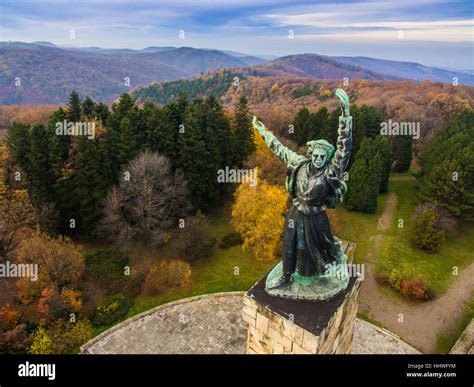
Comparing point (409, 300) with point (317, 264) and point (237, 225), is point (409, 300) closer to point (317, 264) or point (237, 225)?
point (237, 225)

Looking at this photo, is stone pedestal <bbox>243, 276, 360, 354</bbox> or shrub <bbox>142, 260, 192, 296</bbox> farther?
shrub <bbox>142, 260, 192, 296</bbox>

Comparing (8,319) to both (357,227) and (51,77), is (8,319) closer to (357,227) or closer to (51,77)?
(357,227)

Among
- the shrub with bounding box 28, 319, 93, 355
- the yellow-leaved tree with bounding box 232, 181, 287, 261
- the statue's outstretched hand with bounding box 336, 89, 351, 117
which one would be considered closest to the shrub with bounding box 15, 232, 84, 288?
the shrub with bounding box 28, 319, 93, 355

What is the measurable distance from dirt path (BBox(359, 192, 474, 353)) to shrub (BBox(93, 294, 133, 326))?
14.6 m

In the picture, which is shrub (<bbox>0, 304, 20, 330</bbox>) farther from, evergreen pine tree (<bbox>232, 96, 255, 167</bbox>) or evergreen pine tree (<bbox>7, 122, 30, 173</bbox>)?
evergreen pine tree (<bbox>232, 96, 255, 167</bbox>)

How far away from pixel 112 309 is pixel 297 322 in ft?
50.3

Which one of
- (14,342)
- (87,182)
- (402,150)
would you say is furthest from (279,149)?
(402,150)

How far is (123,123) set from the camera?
28547 mm

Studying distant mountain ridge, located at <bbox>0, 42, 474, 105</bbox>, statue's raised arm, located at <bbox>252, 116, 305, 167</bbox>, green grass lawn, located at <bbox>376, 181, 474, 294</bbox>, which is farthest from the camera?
distant mountain ridge, located at <bbox>0, 42, 474, 105</bbox>

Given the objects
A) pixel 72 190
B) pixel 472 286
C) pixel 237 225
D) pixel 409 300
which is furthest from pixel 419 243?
pixel 72 190

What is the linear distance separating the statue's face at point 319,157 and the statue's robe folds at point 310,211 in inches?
8.0

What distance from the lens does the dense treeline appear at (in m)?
27.6

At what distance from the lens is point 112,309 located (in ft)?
70.8

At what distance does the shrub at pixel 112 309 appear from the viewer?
68.7 feet
